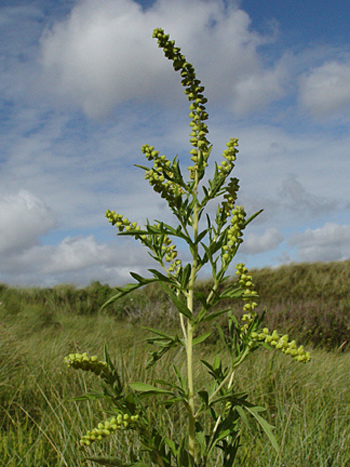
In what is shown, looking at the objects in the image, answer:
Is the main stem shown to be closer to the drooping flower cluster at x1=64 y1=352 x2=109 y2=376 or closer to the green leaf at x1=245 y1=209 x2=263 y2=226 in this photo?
the green leaf at x1=245 y1=209 x2=263 y2=226

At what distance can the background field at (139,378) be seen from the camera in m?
3.40

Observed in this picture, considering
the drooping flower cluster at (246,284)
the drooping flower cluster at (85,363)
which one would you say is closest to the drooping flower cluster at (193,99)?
the drooping flower cluster at (246,284)

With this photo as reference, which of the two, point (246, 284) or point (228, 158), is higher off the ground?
point (228, 158)

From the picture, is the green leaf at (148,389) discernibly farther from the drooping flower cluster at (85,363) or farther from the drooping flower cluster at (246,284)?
the drooping flower cluster at (246,284)

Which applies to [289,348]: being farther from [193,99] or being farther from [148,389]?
[193,99]

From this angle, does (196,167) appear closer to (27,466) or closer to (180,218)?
(180,218)

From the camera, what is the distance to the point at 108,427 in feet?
4.82

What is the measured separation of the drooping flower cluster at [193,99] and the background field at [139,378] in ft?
2.92

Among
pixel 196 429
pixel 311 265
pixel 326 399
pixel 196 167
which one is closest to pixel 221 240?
pixel 196 167

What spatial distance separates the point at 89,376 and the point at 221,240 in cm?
365

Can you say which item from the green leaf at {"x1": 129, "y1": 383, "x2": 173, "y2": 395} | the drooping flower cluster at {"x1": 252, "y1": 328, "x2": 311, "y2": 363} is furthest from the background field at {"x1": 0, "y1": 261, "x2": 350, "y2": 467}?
the drooping flower cluster at {"x1": 252, "y1": 328, "x2": 311, "y2": 363}

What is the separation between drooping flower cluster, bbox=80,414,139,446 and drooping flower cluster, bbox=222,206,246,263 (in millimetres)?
736

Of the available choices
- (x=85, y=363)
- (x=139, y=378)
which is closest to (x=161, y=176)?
(x=85, y=363)

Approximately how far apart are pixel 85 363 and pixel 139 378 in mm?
3410
